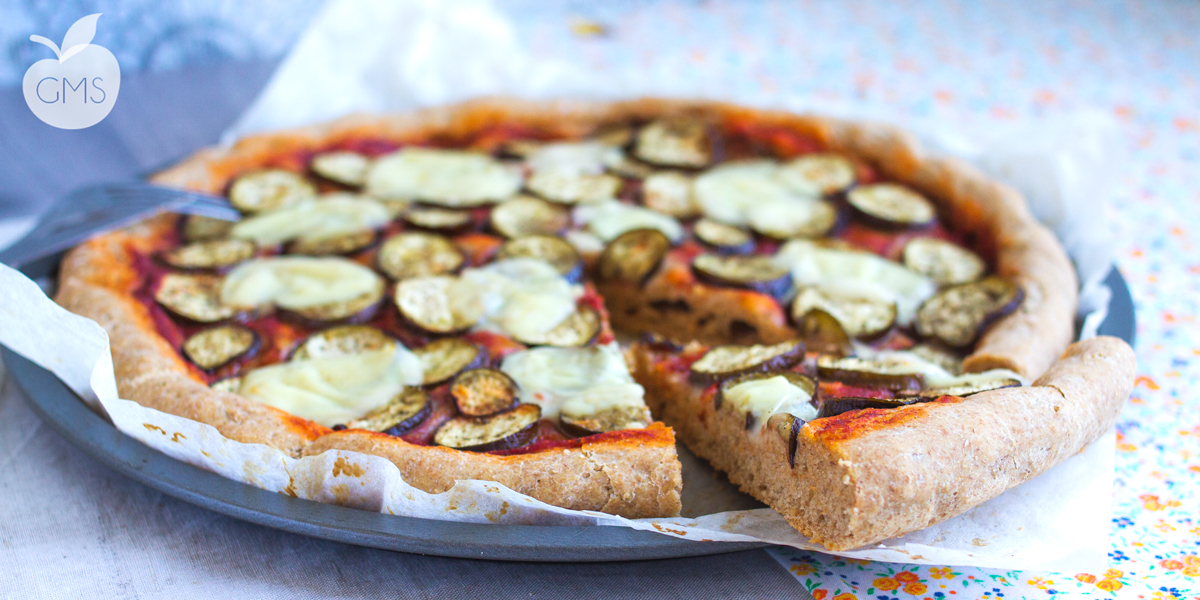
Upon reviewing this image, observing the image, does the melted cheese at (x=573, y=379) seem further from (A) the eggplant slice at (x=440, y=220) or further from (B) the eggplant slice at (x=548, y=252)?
(A) the eggplant slice at (x=440, y=220)

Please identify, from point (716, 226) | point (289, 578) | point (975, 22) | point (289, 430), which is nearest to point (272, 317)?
point (289, 430)

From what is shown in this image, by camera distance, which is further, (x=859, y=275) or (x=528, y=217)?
(x=528, y=217)

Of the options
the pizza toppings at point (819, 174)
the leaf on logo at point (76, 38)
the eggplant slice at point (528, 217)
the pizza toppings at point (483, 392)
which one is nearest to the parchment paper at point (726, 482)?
the pizza toppings at point (483, 392)

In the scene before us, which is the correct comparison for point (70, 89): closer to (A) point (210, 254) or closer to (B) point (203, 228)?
(B) point (203, 228)

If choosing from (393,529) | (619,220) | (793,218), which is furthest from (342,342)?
(793,218)

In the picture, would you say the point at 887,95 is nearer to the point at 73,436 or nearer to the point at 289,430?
the point at 289,430
